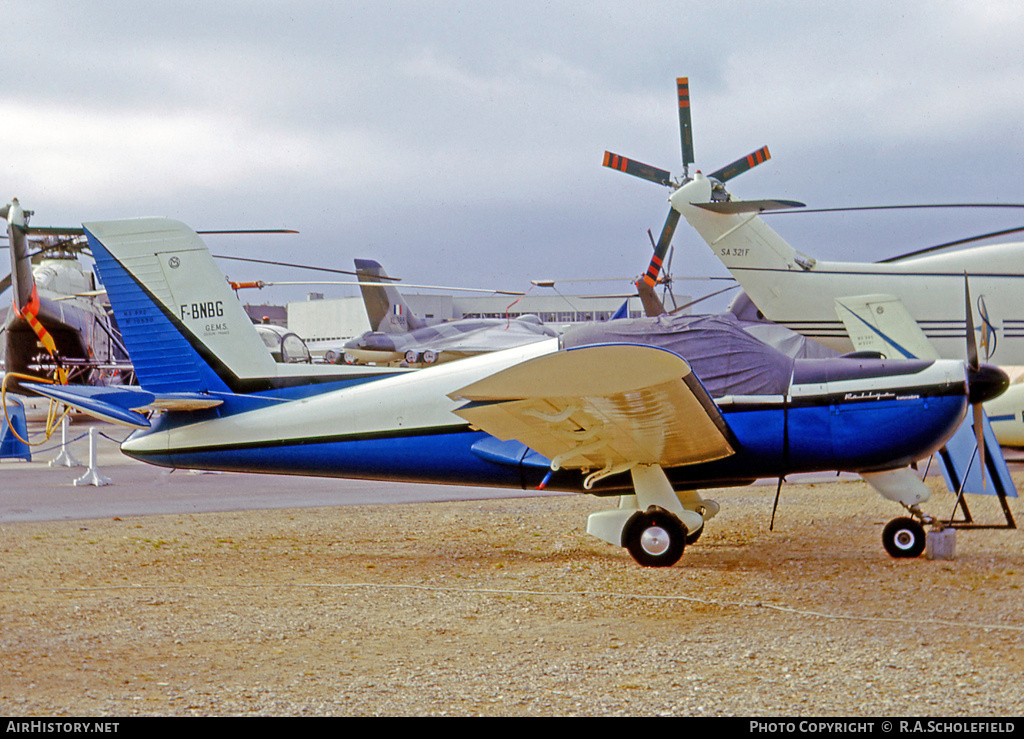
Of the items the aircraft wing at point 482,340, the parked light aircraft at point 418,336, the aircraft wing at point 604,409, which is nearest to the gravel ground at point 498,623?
the aircraft wing at point 604,409

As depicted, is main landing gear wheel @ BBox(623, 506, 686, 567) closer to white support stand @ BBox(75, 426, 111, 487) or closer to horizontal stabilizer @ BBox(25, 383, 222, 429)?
horizontal stabilizer @ BBox(25, 383, 222, 429)

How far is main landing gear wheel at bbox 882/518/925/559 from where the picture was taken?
25.8 feet

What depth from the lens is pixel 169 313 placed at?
8.68 m

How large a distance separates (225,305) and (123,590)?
120 inches

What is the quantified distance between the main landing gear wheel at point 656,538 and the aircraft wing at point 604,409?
539 mm

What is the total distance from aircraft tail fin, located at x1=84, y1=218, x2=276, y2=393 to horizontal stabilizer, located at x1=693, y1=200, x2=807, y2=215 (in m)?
11.2

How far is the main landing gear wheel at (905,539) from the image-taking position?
25.8ft

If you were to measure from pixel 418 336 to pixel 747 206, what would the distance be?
1627 centimetres

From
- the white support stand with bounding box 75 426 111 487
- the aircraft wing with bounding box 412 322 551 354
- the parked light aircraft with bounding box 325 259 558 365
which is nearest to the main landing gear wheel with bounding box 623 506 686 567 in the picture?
the white support stand with bounding box 75 426 111 487

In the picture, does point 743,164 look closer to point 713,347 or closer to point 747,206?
point 747,206

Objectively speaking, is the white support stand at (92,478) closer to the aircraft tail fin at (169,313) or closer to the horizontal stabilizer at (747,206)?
the aircraft tail fin at (169,313)

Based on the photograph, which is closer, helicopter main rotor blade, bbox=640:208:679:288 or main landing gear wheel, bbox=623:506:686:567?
main landing gear wheel, bbox=623:506:686:567

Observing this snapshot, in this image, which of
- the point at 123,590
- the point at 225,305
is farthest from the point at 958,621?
the point at 225,305

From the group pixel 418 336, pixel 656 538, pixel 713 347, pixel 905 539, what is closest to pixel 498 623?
pixel 656 538
